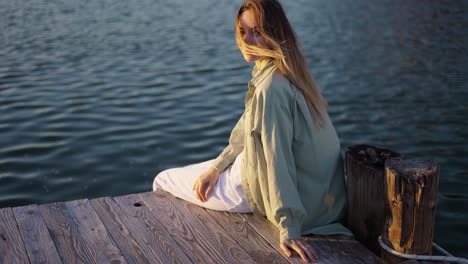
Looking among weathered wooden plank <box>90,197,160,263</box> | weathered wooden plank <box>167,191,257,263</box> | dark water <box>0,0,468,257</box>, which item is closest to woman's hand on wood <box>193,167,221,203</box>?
weathered wooden plank <box>167,191,257,263</box>

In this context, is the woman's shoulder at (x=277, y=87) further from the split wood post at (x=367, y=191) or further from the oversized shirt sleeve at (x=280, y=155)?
the split wood post at (x=367, y=191)

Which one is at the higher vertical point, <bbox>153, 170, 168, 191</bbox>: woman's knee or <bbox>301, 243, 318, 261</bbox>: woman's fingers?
<bbox>153, 170, 168, 191</bbox>: woman's knee

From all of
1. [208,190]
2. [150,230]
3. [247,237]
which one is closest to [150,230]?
[150,230]

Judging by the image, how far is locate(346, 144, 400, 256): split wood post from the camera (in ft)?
11.6

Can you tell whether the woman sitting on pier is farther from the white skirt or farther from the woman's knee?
the woman's knee

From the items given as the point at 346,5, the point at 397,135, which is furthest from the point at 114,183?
the point at 346,5

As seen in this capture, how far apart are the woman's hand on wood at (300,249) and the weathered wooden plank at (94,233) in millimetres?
891

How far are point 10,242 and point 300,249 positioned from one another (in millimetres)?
1711

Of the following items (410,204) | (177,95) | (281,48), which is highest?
(281,48)

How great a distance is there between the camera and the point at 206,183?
415 cm

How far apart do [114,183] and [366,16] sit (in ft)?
39.5

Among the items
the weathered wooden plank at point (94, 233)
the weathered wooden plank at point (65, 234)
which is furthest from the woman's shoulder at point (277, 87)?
the weathered wooden plank at point (65, 234)

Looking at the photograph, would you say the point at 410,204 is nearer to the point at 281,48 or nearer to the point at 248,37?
the point at 281,48

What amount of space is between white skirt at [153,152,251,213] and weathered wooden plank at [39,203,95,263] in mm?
745
